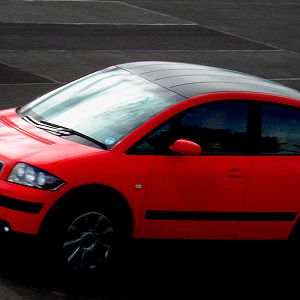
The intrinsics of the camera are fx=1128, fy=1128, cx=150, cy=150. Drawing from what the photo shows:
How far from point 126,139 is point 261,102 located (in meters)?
1.28

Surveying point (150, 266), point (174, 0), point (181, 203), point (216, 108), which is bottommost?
point (174, 0)

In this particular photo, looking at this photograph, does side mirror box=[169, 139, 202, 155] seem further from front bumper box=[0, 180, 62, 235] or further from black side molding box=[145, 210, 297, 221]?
front bumper box=[0, 180, 62, 235]

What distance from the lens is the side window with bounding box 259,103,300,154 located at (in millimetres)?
9070

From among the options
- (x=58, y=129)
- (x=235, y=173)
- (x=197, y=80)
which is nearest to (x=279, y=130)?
(x=235, y=173)

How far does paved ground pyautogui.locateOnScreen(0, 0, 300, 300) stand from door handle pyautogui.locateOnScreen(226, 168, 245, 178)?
549mm

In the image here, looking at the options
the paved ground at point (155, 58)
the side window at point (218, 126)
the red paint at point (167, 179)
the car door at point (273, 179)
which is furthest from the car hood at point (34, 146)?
the car door at point (273, 179)

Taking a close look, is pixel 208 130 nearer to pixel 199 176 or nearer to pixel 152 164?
pixel 199 176

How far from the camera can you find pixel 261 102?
9.12 metres

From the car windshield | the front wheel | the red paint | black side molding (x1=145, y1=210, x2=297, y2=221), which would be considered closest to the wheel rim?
the front wheel

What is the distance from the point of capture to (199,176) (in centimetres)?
860

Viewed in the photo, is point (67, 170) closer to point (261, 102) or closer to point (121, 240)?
point (121, 240)

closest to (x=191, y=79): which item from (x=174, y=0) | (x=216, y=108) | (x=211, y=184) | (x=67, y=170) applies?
(x=216, y=108)

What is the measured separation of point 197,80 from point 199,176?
1058mm

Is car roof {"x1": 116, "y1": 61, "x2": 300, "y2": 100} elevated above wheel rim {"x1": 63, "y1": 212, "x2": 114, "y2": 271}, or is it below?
above
